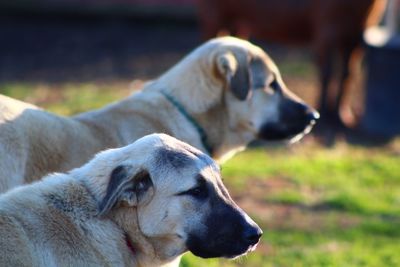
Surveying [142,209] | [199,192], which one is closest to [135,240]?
[142,209]

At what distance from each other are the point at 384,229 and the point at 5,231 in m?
4.71

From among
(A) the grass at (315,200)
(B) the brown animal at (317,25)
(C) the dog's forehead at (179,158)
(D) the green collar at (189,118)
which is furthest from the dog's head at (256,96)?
(B) the brown animal at (317,25)

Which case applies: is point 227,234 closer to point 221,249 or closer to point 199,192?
point 221,249

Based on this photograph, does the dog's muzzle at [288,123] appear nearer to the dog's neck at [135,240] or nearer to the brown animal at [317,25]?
the dog's neck at [135,240]

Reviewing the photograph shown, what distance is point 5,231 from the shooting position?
15.3 feet

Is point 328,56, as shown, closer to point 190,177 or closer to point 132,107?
point 132,107

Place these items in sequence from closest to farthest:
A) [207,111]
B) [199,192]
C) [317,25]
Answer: [199,192] < [207,111] < [317,25]

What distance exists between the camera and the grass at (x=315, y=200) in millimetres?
7688

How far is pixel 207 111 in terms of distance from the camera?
7.13m

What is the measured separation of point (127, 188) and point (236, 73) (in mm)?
2295

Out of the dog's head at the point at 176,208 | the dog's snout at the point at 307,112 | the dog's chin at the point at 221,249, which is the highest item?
the dog's head at the point at 176,208

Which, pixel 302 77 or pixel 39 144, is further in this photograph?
pixel 302 77

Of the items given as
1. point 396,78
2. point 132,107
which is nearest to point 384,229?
point 132,107

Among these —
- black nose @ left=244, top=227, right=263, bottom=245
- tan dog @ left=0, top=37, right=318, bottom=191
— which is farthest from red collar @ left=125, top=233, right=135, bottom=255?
tan dog @ left=0, top=37, right=318, bottom=191
